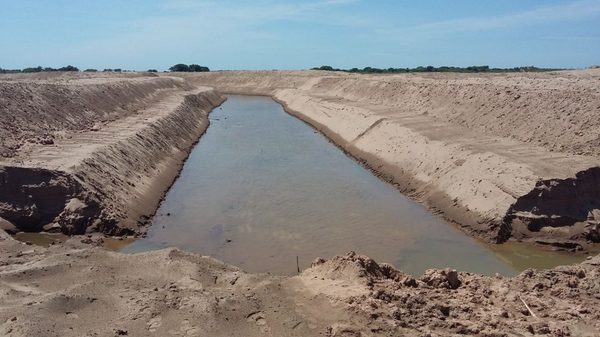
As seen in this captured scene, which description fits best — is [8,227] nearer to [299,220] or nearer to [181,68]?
[299,220]

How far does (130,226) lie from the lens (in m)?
13.8

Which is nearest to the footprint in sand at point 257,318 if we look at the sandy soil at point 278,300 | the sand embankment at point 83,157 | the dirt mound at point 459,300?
the sandy soil at point 278,300

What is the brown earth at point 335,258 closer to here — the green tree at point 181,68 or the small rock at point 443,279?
the small rock at point 443,279

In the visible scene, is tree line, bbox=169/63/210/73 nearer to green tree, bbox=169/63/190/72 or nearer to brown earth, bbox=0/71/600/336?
green tree, bbox=169/63/190/72

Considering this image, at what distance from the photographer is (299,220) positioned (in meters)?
15.0

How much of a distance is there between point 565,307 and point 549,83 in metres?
20.8

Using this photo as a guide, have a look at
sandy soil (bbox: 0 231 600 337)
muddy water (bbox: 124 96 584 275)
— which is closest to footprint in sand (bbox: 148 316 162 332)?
sandy soil (bbox: 0 231 600 337)

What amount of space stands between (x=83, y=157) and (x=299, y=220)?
690 cm

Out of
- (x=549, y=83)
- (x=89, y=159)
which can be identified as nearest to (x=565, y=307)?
(x=89, y=159)

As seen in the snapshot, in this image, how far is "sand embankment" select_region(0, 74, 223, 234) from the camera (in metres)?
13.5

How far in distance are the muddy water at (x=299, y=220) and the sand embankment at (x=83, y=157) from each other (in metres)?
1.03

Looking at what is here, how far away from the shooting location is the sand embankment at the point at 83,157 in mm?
13516

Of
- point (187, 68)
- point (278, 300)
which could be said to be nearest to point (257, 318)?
point (278, 300)

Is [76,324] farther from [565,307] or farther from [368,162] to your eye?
[368,162]
